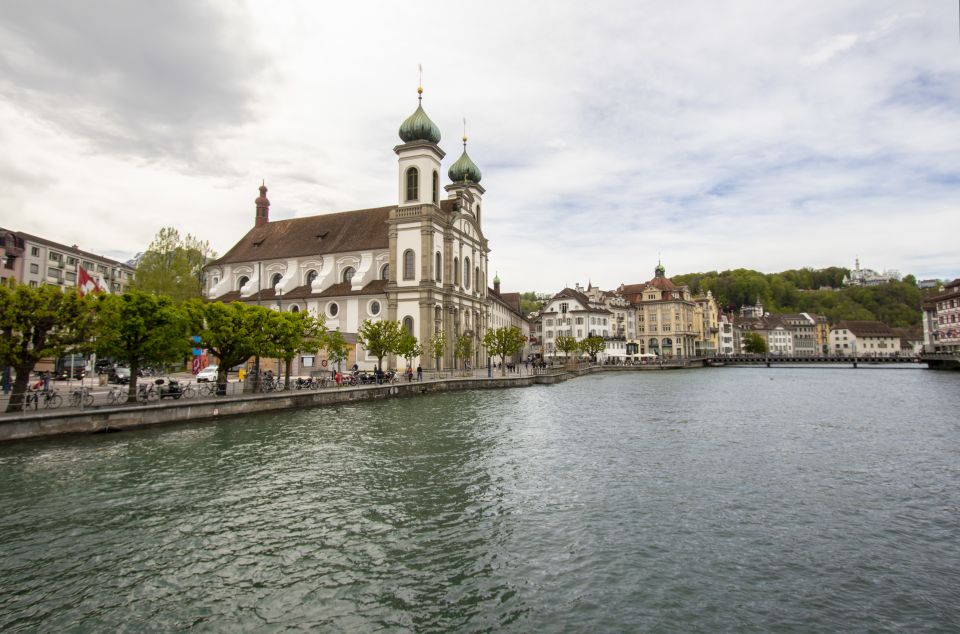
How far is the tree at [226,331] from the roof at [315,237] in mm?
25957

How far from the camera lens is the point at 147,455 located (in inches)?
687

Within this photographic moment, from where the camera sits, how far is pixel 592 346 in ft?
286

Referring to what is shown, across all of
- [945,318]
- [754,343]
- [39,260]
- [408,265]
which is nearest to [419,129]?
[408,265]

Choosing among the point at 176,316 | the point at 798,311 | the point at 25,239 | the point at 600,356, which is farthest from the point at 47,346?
the point at 798,311

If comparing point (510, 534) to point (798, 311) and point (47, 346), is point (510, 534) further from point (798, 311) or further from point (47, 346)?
point (798, 311)

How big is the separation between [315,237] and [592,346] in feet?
152

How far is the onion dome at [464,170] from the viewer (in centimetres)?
6794

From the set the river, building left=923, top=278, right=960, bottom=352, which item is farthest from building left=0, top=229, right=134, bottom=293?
building left=923, top=278, right=960, bottom=352

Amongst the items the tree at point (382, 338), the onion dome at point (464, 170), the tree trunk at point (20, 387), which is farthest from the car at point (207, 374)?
the onion dome at point (464, 170)

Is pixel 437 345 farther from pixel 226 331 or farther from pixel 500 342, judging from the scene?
pixel 226 331

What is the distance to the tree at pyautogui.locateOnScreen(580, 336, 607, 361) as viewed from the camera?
8600cm

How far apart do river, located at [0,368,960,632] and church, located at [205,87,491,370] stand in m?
31.0

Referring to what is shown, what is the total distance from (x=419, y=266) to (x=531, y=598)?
44.6m

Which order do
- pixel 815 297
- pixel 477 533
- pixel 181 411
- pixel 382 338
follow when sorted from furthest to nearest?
1. pixel 815 297
2. pixel 382 338
3. pixel 181 411
4. pixel 477 533
